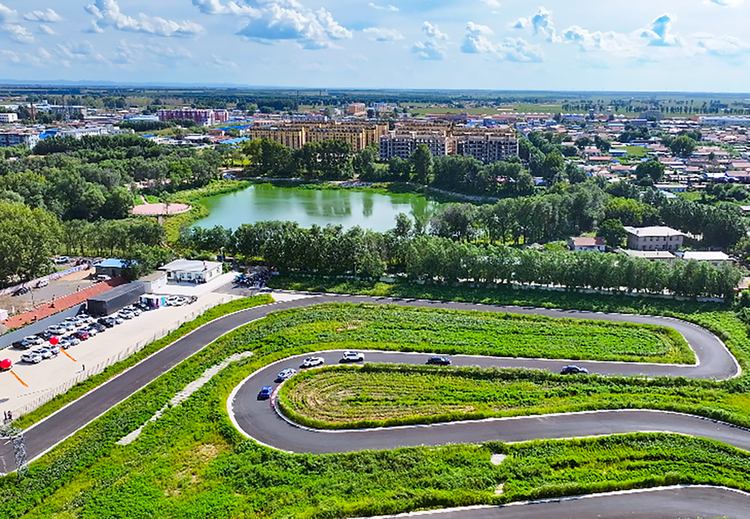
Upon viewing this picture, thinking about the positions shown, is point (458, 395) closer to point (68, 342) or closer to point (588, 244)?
point (68, 342)

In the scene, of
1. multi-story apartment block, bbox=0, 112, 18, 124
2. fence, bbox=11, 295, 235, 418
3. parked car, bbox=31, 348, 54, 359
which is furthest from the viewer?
multi-story apartment block, bbox=0, 112, 18, 124

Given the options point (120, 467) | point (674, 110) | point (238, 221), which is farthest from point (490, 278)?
point (674, 110)

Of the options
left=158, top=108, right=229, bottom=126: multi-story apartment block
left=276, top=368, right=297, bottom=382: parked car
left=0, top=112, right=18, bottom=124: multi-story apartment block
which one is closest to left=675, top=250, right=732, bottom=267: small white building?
left=276, top=368, right=297, bottom=382: parked car

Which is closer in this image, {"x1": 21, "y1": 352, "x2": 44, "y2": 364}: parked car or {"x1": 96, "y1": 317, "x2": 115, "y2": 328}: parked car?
{"x1": 21, "y1": 352, "x2": 44, "y2": 364}: parked car

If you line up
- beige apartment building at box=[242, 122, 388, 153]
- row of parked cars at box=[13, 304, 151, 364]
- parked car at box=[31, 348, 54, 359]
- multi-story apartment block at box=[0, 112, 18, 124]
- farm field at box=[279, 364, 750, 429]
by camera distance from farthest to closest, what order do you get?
multi-story apartment block at box=[0, 112, 18, 124], beige apartment building at box=[242, 122, 388, 153], row of parked cars at box=[13, 304, 151, 364], parked car at box=[31, 348, 54, 359], farm field at box=[279, 364, 750, 429]

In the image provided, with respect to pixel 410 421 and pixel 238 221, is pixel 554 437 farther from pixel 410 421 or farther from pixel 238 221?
pixel 238 221

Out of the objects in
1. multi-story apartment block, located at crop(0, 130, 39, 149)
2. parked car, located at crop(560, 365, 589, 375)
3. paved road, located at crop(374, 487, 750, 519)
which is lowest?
paved road, located at crop(374, 487, 750, 519)

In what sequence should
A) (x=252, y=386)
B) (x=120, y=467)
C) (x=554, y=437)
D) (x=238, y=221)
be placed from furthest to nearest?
(x=238, y=221), (x=252, y=386), (x=554, y=437), (x=120, y=467)

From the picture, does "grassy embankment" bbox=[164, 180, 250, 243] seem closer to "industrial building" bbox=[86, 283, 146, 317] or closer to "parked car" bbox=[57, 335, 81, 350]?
"industrial building" bbox=[86, 283, 146, 317]
